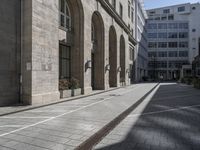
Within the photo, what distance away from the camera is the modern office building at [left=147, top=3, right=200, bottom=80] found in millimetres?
83750

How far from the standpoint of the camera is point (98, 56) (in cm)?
2572

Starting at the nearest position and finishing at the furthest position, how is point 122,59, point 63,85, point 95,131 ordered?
point 95,131, point 63,85, point 122,59

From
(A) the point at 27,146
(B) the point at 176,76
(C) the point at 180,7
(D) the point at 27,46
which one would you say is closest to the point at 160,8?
(C) the point at 180,7

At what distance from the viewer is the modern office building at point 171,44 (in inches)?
3297

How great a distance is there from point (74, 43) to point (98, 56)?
645cm

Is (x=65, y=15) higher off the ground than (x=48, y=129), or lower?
higher

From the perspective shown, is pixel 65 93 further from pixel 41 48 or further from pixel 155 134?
pixel 155 134

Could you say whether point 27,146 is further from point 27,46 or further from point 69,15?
point 69,15

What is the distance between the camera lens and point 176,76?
83.7 metres

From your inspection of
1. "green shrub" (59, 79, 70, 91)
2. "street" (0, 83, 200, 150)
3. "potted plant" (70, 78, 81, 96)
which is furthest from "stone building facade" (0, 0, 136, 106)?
"street" (0, 83, 200, 150)

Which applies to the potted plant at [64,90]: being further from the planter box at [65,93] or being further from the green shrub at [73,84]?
the green shrub at [73,84]

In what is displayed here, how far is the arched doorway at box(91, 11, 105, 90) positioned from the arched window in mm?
6219

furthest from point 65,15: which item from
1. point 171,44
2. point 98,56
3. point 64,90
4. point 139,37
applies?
point 171,44

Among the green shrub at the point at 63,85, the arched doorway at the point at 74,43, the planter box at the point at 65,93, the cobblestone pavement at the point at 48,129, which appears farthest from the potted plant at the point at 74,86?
the cobblestone pavement at the point at 48,129
